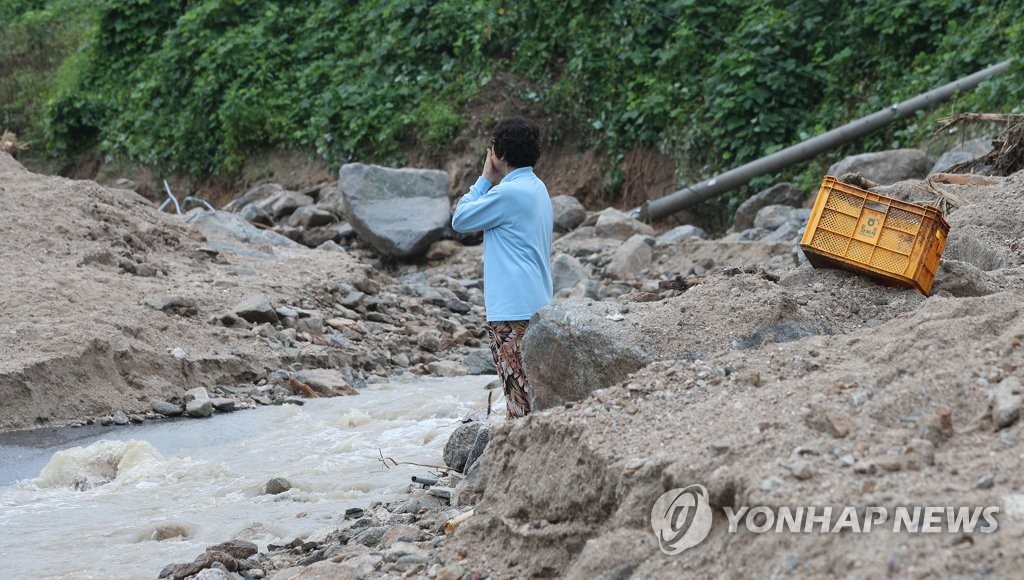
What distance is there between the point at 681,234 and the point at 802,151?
1674mm

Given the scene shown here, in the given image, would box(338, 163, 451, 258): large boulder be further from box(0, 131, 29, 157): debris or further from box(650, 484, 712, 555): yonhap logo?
box(650, 484, 712, 555): yonhap logo

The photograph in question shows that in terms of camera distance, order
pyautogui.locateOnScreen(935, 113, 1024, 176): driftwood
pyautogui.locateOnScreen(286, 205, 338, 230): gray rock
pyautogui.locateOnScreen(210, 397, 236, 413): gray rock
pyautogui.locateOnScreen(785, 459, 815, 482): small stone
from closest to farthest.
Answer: pyautogui.locateOnScreen(785, 459, 815, 482): small stone, pyautogui.locateOnScreen(210, 397, 236, 413): gray rock, pyautogui.locateOnScreen(935, 113, 1024, 176): driftwood, pyautogui.locateOnScreen(286, 205, 338, 230): gray rock

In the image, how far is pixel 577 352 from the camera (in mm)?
4840

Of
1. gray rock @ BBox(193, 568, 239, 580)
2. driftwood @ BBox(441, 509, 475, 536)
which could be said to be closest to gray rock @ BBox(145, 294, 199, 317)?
gray rock @ BBox(193, 568, 239, 580)

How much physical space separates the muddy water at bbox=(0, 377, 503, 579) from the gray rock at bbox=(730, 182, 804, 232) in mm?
5397

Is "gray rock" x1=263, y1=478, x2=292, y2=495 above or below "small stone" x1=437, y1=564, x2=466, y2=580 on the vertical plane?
below

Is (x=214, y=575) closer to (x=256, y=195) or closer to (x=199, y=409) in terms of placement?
(x=199, y=409)

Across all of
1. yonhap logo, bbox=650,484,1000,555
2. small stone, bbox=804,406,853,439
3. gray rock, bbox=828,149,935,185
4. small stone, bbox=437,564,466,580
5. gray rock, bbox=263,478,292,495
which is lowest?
gray rock, bbox=263,478,292,495

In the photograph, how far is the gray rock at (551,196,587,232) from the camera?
14367 mm

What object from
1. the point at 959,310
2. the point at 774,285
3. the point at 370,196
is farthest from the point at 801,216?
the point at 959,310

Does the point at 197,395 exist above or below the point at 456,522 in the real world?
below

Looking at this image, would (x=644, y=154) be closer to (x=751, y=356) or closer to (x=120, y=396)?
(x=120, y=396)

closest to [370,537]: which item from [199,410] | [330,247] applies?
[199,410]

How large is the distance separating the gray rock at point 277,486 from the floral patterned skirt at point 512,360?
1.42 m
